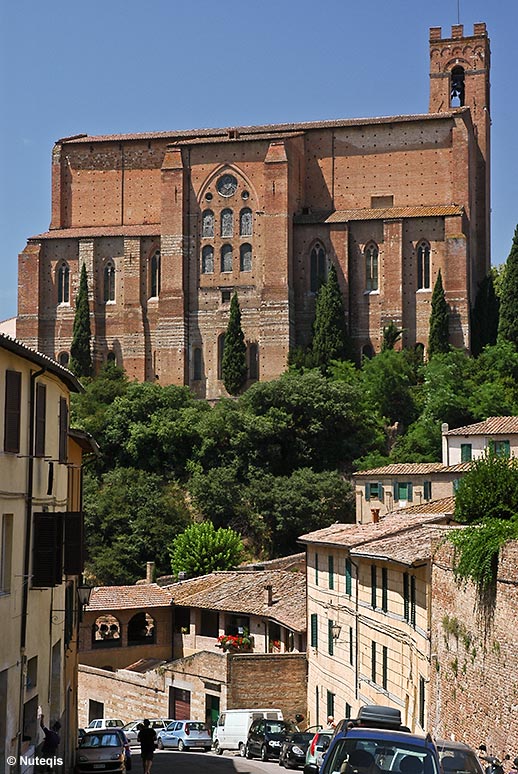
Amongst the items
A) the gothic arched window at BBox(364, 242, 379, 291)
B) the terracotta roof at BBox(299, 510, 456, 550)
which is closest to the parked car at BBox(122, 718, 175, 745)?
the terracotta roof at BBox(299, 510, 456, 550)

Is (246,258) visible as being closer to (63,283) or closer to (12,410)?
(63,283)

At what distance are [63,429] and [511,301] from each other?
55.7m

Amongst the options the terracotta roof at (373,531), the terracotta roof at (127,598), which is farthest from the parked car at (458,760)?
the terracotta roof at (127,598)

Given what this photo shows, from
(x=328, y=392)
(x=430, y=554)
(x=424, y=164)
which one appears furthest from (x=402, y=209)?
(x=430, y=554)

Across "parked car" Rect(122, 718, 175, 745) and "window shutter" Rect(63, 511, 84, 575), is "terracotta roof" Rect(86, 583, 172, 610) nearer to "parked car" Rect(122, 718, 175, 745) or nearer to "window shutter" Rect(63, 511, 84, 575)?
"parked car" Rect(122, 718, 175, 745)

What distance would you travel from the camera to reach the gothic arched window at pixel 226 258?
84.6 metres

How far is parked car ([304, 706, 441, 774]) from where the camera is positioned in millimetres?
14477

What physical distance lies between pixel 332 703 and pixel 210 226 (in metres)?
53.0

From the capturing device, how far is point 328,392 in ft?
234

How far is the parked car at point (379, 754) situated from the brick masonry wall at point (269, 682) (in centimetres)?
2561

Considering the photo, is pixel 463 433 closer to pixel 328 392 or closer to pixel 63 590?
pixel 328 392

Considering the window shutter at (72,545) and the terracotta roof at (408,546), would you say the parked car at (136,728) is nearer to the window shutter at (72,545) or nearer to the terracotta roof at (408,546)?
the terracotta roof at (408,546)

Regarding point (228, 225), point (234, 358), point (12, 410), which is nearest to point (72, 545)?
point (12, 410)

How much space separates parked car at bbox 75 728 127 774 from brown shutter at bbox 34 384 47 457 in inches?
288
